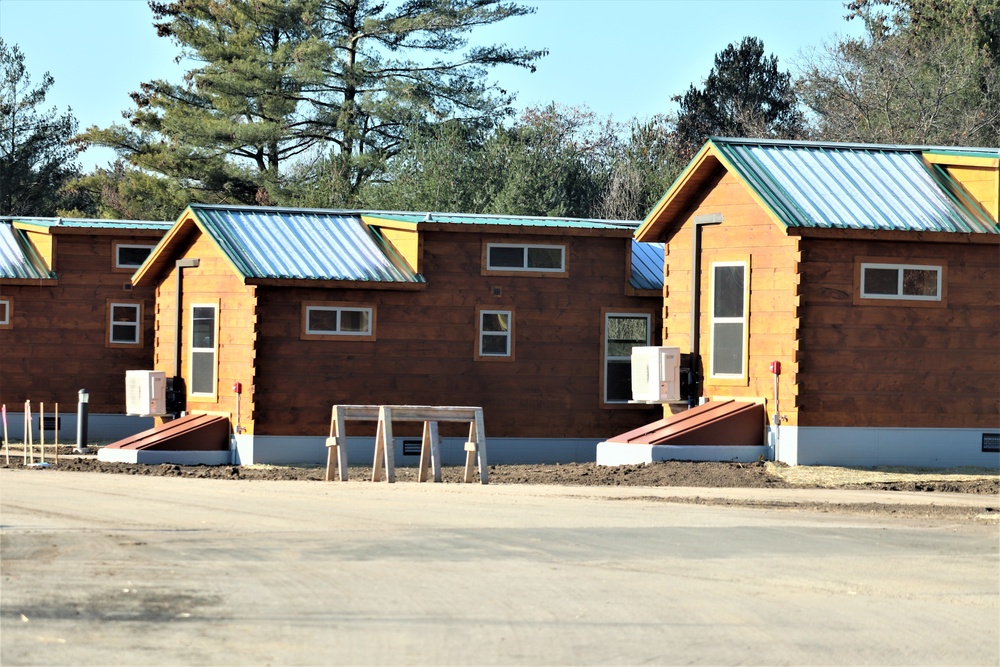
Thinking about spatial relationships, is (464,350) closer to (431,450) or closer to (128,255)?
(431,450)

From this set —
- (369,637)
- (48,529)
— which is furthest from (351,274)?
(369,637)

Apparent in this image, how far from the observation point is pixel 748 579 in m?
11.4

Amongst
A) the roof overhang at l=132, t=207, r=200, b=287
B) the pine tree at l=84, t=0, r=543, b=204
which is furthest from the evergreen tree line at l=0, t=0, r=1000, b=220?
the roof overhang at l=132, t=207, r=200, b=287

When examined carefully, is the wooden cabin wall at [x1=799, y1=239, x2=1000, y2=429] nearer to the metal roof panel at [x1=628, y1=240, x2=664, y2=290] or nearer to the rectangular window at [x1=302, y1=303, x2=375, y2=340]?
the metal roof panel at [x1=628, y1=240, x2=664, y2=290]

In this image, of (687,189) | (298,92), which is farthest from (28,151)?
(687,189)

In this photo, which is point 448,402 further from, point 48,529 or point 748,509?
point 48,529

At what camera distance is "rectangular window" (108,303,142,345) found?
33.1m

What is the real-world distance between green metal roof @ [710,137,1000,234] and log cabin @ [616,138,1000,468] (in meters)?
0.04

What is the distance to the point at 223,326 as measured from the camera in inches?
1050

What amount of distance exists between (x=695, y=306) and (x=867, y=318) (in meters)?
2.90

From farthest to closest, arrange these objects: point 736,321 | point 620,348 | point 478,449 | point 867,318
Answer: point 620,348 → point 736,321 → point 867,318 → point 478,449

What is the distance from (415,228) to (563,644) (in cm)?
1838

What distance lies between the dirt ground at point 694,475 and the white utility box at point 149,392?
317 cm

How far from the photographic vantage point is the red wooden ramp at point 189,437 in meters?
25.8
